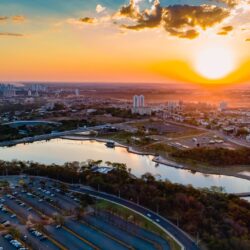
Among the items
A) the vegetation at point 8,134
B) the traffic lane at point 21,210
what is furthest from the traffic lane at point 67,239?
the vegetation at point 8,134

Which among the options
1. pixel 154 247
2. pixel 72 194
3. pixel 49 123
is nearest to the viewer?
pixel 154 247

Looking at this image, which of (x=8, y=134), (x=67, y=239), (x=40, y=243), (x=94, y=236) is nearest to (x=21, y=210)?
(x=40, y=243)

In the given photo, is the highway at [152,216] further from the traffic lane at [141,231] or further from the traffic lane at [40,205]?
the traffic lane at [40,205]

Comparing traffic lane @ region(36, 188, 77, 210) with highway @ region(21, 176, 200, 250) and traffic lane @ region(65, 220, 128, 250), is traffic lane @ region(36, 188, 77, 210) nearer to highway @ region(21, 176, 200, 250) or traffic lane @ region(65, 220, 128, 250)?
highway @ region(21, 176, 200, 250)

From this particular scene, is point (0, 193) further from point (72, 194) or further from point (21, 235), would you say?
point (21, 235)

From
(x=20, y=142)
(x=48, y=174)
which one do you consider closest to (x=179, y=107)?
(x=20, y=142)
